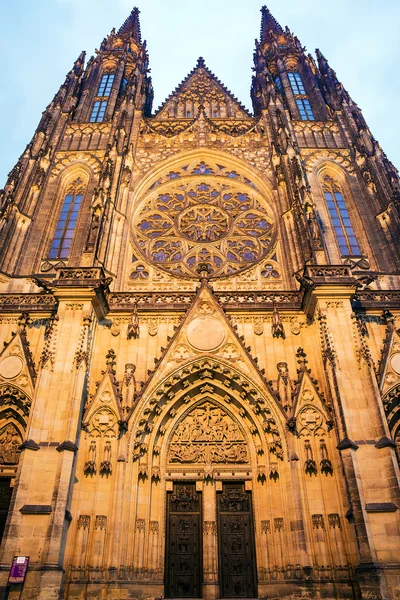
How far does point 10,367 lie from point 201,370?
4988 mm

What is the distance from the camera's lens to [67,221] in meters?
16.5

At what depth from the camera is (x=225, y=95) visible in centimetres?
2219

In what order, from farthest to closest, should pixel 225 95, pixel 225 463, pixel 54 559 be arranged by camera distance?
pixel 225 95
pixel 225 463
pixel 54 559

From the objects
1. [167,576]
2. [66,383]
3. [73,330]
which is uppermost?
[73,330]

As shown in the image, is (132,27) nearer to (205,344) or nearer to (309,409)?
(205,344)

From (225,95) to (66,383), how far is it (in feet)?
56.0

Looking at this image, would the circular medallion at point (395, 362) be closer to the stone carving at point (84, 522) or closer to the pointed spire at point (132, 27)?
the stone carving at point (84, 522)

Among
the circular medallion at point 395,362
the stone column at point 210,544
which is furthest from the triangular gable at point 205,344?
the circular medallion at point 395,362

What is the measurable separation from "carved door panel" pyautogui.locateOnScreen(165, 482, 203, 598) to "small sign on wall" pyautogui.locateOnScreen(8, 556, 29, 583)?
10.2ft

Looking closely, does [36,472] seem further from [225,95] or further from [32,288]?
[225,95]

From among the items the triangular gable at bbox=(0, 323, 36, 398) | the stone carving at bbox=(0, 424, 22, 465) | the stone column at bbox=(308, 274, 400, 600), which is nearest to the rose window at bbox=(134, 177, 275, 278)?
the stone column at bbox=(308, 274, 400, 600)

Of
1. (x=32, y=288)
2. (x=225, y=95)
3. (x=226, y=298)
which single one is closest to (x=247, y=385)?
(x=226, y=298)

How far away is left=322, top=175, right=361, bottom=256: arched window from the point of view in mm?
15586

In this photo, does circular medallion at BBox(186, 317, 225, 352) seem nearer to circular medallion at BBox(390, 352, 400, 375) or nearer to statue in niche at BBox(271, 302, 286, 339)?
statue in niche at BBox(271, 302, 286, 339)
